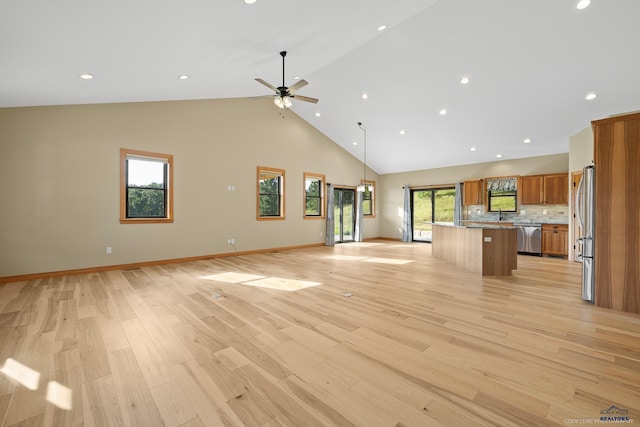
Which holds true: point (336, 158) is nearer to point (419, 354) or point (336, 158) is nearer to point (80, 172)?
point (80, 172)

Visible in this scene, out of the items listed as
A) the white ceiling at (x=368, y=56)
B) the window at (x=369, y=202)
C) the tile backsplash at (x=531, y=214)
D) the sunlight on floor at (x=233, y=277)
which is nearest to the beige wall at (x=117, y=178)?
the white ceiling at (x=368, y=56)

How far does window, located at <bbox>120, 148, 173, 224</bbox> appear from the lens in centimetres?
549

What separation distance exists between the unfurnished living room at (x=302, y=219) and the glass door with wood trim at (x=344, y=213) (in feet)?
4.27

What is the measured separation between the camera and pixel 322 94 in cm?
713

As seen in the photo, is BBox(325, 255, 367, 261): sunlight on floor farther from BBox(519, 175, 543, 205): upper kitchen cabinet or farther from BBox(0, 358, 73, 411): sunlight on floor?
BBox(0, 358, 73, 411): sunlight on floor

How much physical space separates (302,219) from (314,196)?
100cm

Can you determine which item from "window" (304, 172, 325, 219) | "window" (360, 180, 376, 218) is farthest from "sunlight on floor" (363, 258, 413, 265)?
"window" (360, 180, 376, 218)

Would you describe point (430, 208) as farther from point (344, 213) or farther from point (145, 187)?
point (145, 187)

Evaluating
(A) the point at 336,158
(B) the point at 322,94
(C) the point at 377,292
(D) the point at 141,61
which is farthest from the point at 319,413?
(A) the point at 336,158

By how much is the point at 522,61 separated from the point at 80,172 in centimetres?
786

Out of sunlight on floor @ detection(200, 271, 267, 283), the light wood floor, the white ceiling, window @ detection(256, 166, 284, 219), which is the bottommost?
sunlight on floor @ detection(200, 271, 267, 283)

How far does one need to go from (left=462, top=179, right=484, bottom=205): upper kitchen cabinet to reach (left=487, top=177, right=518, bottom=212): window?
0.20 meters

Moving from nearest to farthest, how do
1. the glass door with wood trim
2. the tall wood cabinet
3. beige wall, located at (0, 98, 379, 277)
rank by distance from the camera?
the tall wood cabinet → beige wall, located at (0, 98, 379, 277) → the glass door with wood trim

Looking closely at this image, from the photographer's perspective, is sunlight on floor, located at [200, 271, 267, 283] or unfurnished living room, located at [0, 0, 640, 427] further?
sunlight on floor, located at [200, 271, 267, 283]
